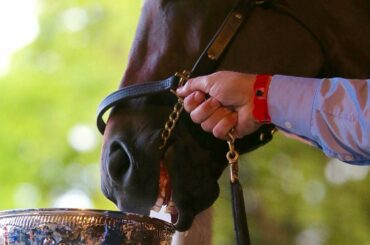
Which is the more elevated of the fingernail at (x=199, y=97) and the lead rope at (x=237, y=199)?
the fingernail at (x=199, y=97)

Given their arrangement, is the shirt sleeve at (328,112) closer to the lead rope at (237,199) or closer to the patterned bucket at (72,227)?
the lead rope at (237,199)

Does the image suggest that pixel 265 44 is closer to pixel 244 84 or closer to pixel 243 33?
pixel 243 33

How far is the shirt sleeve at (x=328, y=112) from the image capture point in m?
0.99

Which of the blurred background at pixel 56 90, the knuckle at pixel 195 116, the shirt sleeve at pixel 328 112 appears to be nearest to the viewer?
the shirt sleeve at pixel 328 112

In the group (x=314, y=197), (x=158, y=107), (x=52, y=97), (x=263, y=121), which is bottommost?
(x=314, y=197)

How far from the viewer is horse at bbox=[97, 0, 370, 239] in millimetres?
1190

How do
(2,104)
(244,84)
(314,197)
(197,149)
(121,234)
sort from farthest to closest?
(2,104)
(314,197)
(197,149)
(244,84)
(121,234)

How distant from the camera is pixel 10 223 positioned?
86cm

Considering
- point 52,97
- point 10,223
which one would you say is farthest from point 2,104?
point 10,223

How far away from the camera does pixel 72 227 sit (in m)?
→ 0.83

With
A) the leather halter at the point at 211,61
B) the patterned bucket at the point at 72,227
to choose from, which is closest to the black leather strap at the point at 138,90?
the leather halter at the point at 211,61

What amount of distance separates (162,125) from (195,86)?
127mm

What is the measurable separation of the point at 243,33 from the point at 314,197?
2101 millimetres

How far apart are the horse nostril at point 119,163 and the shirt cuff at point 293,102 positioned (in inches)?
10.8
